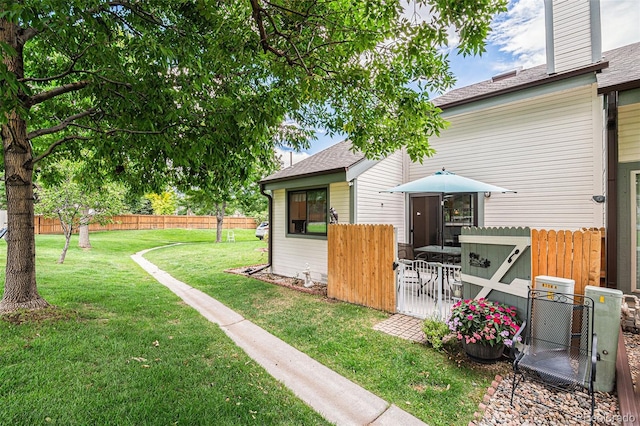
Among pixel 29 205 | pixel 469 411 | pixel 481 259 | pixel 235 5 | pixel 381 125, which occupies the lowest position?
pixel 469 411

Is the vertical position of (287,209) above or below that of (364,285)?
above

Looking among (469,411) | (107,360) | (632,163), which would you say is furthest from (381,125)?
(107,360)

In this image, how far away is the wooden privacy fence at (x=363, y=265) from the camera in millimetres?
5988

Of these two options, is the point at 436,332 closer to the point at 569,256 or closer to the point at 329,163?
the point at 569,256

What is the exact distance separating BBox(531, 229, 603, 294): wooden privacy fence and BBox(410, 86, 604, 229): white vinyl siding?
130 inches

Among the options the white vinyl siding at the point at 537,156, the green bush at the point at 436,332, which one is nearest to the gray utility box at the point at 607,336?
the green bush at the point at 436,332

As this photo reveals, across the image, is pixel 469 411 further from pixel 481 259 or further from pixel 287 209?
pixel 287 209

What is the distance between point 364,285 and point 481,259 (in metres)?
2.58

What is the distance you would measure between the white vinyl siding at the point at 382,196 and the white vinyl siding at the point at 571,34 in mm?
4285

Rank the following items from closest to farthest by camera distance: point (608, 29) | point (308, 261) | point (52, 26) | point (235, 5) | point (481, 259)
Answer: point (52, 26) < point (235, 5) < point (481, 259) < point (608, 29) < point (308, 261)

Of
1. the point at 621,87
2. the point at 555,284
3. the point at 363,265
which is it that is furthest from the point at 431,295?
the point at 621,87

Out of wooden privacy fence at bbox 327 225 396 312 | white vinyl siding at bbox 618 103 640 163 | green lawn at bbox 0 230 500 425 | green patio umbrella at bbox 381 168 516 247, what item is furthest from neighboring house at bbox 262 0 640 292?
green lawn at bbox 0 230 500 425

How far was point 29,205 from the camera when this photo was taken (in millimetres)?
4699

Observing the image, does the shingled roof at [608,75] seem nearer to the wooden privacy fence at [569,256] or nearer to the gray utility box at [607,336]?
the wooden privacy fence at [569,256]
